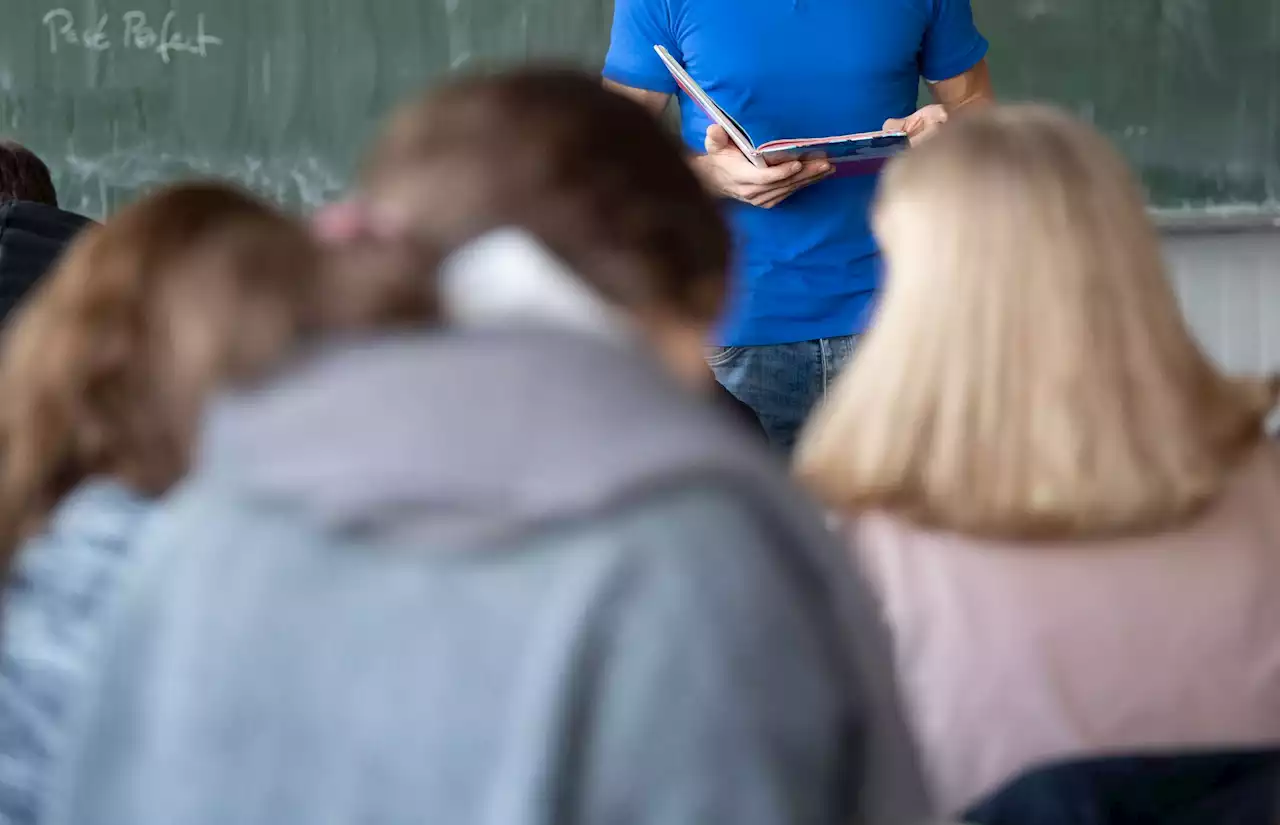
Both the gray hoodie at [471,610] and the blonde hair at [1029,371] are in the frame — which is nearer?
the gray hoodie at [471,610]

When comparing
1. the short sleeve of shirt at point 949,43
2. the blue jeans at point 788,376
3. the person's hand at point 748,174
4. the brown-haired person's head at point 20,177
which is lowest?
the blue jeans at point 788,376

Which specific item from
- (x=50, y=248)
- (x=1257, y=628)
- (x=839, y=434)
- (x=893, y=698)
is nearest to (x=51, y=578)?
(x=893, y=698)

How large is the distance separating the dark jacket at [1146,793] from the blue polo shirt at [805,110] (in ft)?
4.96

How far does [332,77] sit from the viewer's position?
329 cm

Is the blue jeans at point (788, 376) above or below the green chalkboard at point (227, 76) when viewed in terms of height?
below

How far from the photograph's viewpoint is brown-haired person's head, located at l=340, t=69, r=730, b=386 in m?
0.78

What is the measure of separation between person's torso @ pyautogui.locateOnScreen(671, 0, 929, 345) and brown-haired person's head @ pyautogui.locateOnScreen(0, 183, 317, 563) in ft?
4.86

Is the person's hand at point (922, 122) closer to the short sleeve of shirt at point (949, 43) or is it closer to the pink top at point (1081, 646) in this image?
the short sleeve of shirt at point (949, 43)

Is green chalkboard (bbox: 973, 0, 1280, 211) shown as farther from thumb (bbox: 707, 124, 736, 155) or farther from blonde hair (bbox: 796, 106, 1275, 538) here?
blonde hair (bbox: 796, 106, 1275, 538)

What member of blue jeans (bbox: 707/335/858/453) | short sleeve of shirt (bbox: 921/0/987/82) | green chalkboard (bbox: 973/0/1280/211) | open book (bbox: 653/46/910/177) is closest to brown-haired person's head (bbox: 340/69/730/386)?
open book (bbox: 653/46/910/177)

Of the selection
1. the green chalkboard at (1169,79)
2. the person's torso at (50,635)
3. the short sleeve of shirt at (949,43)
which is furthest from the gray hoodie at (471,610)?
the green chalkboard at (1169,79)

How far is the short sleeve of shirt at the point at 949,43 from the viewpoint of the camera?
8.08ft

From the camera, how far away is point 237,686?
2.22ft

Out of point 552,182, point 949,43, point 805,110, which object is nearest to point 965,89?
point 949,43
